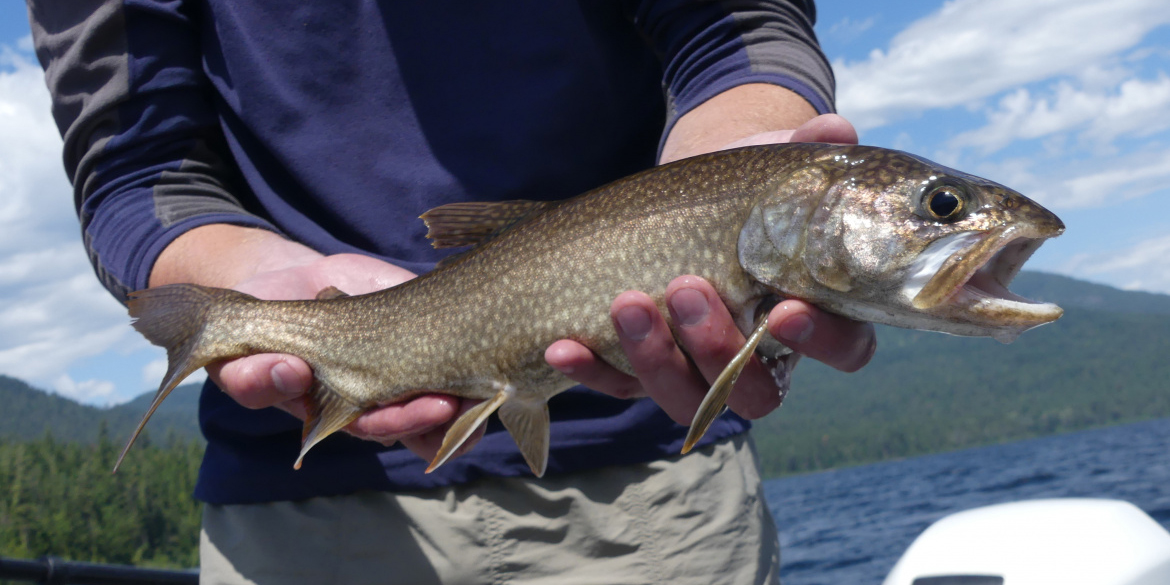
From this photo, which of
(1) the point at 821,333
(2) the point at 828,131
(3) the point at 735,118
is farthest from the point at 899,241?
(3) the point at 735,118

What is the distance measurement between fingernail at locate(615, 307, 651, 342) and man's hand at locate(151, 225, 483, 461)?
0.85 m

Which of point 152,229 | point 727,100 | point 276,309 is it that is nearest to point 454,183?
point 276,309

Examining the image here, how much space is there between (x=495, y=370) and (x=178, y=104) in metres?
A: 2.34

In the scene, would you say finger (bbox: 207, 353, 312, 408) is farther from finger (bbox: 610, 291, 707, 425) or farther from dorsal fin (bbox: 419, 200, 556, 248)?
finger (bbox: 610, 291, 707, 425)

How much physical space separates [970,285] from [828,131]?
732mm

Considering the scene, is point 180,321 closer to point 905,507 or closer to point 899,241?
point 899,241

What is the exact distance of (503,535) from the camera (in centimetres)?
340

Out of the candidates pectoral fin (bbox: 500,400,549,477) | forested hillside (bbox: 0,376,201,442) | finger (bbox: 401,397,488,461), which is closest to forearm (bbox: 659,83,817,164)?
pectoral fin (bbox: 500,400,549,477)

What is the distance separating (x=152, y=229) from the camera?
379cm

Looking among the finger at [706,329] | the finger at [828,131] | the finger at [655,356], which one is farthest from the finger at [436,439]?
the finger at [828,131]

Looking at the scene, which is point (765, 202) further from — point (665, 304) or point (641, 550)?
point (641, 550)

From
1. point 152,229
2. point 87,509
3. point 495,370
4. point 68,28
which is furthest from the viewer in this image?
point 87,509

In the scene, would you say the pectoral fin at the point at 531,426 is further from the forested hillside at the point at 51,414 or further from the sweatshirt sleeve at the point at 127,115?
the forested hillside at the point at 51,414

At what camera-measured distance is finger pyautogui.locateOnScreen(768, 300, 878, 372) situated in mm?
2549
